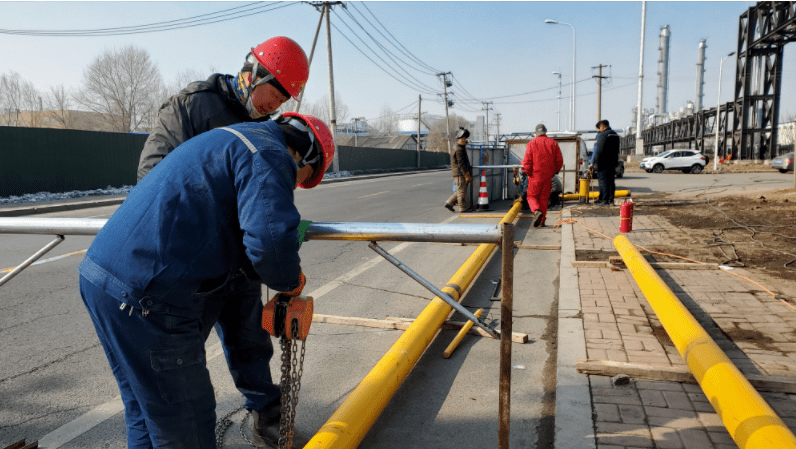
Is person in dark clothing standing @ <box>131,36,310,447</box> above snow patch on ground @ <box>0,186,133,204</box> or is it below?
above

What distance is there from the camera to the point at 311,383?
351cm

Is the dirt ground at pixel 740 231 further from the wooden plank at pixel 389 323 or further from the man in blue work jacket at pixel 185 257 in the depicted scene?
the man in blue work jacket at pixel 185 257

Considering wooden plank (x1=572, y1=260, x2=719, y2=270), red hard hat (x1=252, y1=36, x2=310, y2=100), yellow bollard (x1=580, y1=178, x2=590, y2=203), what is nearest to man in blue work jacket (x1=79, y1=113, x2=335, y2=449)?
red hard hat (x1=252, y1=36, x2=310, y2=100)

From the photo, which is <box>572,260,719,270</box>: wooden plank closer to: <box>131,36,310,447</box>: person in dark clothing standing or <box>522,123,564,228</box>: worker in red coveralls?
<box>522,123,564,228</box>: worker in red coveralls

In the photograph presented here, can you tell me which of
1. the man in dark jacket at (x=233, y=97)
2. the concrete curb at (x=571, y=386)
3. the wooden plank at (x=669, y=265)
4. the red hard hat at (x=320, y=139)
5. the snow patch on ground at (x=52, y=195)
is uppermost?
the man in dark jacket at (x=233, y=97)

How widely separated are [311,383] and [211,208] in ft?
6.64

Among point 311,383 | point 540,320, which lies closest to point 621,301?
point 540,320

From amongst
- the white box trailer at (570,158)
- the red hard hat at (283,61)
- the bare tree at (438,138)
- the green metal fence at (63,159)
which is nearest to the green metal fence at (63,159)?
the green metal fence at (63,159)

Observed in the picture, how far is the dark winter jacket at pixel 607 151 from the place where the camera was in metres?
12.1

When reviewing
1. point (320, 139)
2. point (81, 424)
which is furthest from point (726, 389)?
point (81, 424)

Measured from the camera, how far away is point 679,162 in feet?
111

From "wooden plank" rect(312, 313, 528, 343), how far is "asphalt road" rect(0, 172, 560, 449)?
6 centimetres

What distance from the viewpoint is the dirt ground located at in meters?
5.95

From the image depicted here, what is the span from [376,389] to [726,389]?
5.46 feet
